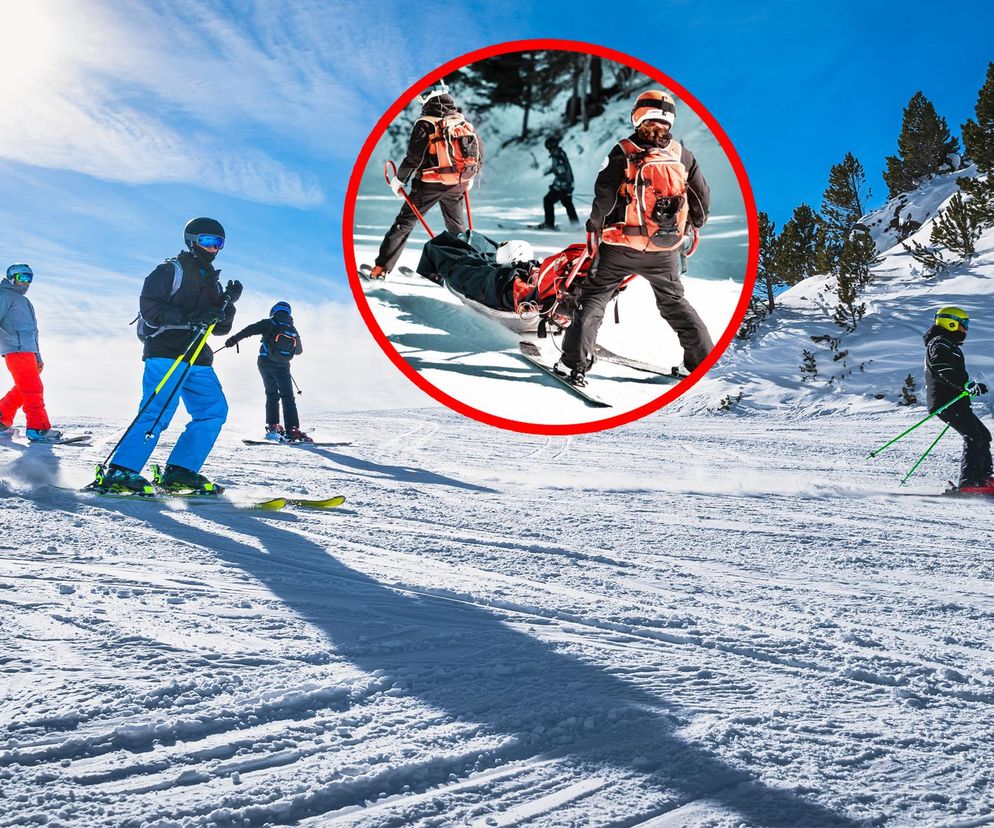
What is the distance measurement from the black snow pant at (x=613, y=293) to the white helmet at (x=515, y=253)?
0.61 feet

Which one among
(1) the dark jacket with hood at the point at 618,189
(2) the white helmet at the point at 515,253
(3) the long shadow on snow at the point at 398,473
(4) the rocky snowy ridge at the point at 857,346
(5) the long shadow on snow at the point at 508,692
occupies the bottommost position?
(5) the long shadow on snow at the point at 508,692

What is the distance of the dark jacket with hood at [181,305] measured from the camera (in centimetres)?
583

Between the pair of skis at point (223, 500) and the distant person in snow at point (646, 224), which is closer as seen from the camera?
the distant person in snow at point (646, 224)

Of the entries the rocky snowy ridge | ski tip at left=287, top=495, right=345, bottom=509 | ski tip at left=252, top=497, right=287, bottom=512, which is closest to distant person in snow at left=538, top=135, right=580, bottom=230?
ski tip at left=252, top=497, right=287, bottom=512

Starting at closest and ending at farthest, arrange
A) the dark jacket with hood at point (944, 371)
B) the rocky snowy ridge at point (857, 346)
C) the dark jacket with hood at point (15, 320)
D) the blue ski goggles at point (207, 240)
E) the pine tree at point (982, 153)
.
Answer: the blue ski goggles at point (207, 240) < the dark jacket with hood at point (944, 371) < the dark jacket with hood at point (15, 320) < the rocky snowy ridge at point (857, 346) < the pine tree at point (982, 153)

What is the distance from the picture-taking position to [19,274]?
9.71 meters

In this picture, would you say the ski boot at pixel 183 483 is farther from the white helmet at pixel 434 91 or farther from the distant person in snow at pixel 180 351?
the white helmet at pixel 434 91

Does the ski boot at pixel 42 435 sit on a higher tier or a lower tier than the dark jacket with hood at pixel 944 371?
lower

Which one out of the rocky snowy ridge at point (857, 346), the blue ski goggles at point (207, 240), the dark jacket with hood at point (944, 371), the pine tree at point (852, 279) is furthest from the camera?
the pine tree at point (852, 279)

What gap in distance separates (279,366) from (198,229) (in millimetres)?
5137

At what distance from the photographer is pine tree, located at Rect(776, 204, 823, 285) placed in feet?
92.7

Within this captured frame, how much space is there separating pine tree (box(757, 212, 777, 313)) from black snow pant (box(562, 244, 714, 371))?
2330cm

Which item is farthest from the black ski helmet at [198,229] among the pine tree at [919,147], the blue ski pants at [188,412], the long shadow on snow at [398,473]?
the pine tree at [919,147]

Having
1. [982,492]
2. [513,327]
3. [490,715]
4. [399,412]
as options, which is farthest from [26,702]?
[399,412]
